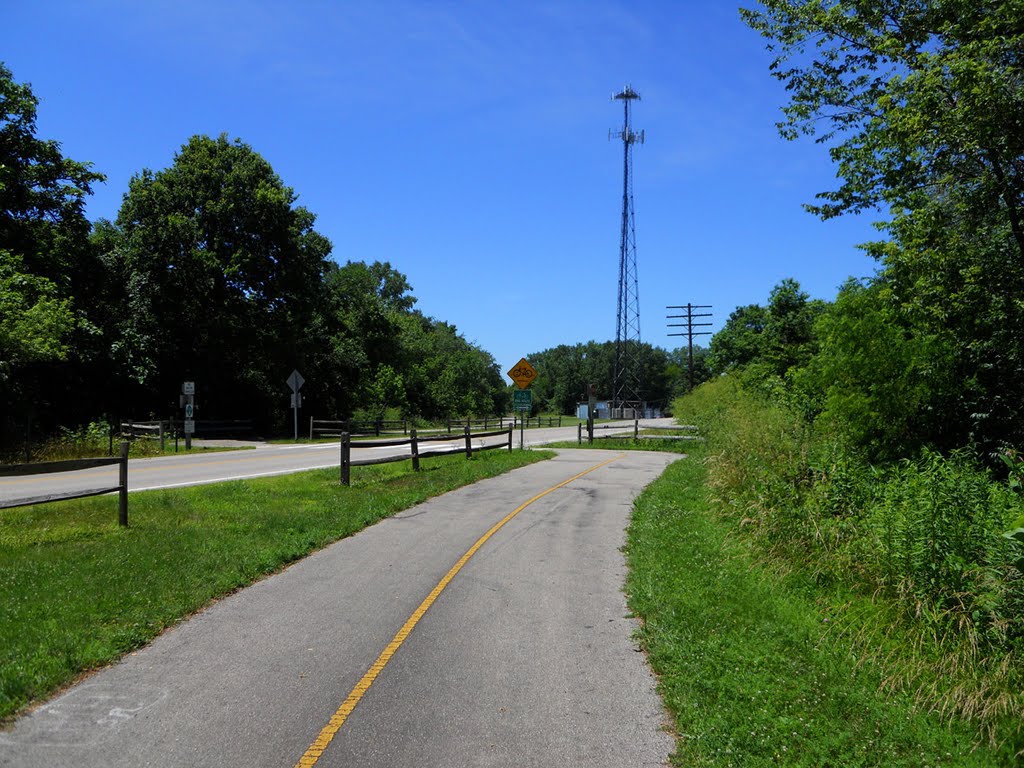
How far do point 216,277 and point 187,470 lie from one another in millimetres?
20815

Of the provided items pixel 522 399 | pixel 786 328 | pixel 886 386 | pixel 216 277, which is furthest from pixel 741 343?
Answer: pixel 886 386

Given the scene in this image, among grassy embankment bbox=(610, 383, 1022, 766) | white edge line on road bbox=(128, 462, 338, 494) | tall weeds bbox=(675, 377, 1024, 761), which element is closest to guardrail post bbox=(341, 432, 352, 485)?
white edge line on road bbox=(128, 462, 338, 494)

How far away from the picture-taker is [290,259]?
40.8 metres

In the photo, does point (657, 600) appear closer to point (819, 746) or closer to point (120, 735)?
point (819, 746)

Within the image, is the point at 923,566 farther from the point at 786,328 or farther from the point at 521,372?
the point at 786,328

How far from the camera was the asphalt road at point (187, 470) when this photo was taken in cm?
1575

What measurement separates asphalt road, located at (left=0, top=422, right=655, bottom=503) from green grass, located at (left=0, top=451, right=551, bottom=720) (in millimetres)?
1404

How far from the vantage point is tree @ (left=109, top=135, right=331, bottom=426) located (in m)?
37.2

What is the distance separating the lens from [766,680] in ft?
17.7

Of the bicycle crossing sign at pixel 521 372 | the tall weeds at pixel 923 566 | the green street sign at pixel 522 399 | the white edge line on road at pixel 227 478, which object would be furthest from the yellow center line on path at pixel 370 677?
the green street sign at pixel 522 399

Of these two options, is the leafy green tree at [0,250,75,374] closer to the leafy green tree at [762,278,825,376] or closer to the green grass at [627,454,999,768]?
the green grass at [627,454,999,768]

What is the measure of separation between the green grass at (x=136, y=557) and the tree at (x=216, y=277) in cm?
2407

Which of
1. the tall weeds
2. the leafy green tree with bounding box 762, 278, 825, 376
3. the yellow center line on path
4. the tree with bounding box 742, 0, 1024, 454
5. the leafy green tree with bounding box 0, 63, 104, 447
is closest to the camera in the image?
the yellow center line on path

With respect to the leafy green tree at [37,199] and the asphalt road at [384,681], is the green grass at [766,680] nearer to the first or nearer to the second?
the asphalt road at [384,681]
